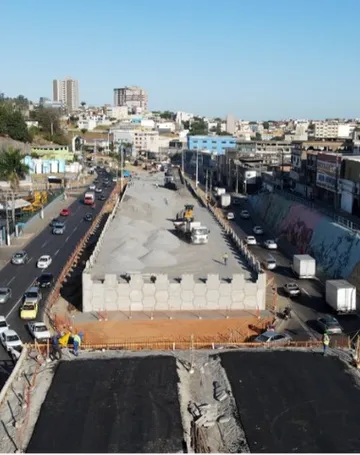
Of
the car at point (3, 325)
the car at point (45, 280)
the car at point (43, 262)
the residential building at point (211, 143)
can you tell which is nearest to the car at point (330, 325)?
the car at point (3, 325)

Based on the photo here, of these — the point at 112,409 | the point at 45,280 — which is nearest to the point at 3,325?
the point at 45,280

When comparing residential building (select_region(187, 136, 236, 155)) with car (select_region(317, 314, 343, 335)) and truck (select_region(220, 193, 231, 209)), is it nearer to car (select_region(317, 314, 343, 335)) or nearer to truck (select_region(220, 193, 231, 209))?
truck (select_region(220, 193, 231, 209))

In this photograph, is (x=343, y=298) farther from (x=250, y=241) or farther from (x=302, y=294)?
(x=250, y=241)

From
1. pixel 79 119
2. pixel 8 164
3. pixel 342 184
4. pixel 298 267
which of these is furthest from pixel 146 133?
pixel 298 267

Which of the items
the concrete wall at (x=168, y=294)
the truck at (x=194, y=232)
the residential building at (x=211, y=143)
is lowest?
the concrete wall at (x=168, y=294)

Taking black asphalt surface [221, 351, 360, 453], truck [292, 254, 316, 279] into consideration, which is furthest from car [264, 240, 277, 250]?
black asphalt surface [221, 351, 360, 453]

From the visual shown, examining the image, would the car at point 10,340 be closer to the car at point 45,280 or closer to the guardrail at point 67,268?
the guardrail at point 67,268

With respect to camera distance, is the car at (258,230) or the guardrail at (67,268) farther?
the car at (258,230)
